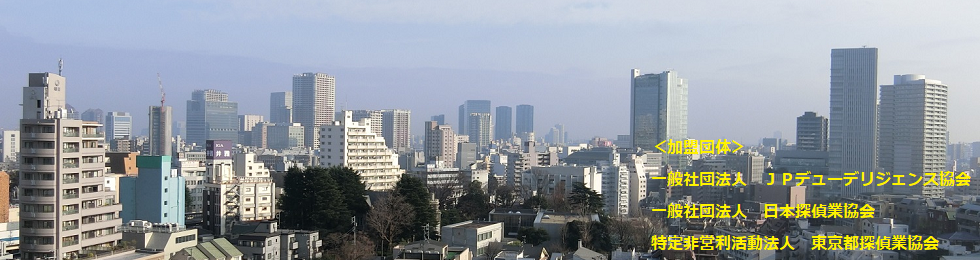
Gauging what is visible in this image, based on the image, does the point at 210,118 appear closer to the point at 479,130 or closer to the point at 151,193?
the point at 479,130

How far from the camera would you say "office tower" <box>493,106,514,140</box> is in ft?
339

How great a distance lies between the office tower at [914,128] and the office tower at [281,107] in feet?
182

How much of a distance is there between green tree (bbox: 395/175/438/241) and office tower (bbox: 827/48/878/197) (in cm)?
2692

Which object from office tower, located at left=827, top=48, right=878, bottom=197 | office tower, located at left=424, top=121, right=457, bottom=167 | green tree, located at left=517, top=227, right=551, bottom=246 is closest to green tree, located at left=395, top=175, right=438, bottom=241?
green tree, located at left=517, top=227, right=551, bottom=246

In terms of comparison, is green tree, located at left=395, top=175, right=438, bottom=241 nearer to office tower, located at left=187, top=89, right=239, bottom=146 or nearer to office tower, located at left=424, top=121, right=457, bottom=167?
office tower, located at left=424, top=121, right=457, bottom=167

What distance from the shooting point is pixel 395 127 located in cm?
6819

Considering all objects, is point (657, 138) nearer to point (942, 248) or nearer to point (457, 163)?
point (457, 163)

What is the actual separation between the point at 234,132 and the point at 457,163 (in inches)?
1214

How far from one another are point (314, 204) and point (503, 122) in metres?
89.7

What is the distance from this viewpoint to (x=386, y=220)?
14727 mm

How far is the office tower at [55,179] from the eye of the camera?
35.6 feet

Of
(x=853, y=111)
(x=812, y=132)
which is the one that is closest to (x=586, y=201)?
(x=853, y=111)

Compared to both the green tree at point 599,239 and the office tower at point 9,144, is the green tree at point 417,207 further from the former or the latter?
the office tower at point 9,144

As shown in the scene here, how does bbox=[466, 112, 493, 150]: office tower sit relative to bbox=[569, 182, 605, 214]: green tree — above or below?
above
